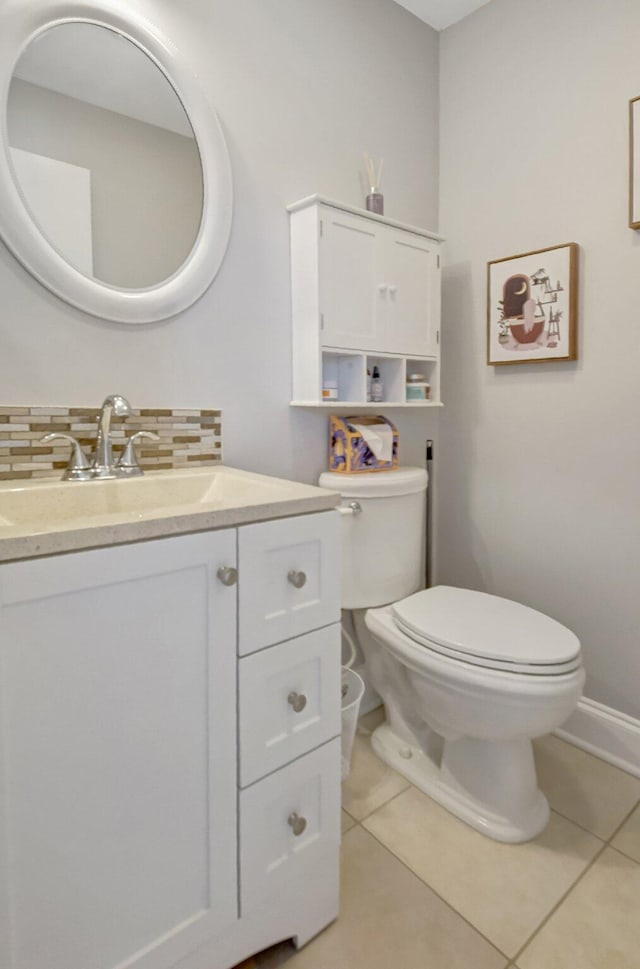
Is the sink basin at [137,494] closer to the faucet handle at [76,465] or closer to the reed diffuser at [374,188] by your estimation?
the faucet handle at [76,465]

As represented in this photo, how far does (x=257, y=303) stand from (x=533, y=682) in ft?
3.79

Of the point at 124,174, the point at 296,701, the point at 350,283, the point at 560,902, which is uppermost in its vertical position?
the point at 124,174

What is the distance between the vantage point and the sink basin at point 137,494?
936mm

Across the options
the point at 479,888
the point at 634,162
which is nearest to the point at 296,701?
the point at 479,888

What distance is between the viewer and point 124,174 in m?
1.18

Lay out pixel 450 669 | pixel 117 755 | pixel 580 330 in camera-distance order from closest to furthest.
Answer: pixel 117 755, pixel 450 669, pixel 580 330

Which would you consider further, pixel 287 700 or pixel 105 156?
pixel 105 156

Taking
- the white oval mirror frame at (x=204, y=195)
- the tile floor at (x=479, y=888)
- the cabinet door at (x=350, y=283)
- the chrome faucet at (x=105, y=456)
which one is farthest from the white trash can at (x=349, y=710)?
the white oval mirror frame at (x=204, y=195)

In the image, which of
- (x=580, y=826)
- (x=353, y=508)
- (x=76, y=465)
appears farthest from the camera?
(x=353, y=508)

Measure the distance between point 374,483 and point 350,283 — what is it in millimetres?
564

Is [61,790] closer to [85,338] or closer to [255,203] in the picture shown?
[85,338]

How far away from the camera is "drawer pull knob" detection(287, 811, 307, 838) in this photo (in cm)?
94

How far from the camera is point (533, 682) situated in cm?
113

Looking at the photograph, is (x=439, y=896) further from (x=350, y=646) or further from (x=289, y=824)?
(x=350, y=646)
